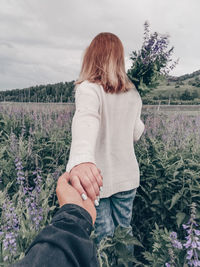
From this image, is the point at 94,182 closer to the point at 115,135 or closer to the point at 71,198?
the point at 71,198

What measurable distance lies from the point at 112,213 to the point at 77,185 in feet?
5.05

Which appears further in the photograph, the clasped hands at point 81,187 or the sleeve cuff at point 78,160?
the sleeve cuff at point 78,160

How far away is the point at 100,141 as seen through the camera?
1.92 m

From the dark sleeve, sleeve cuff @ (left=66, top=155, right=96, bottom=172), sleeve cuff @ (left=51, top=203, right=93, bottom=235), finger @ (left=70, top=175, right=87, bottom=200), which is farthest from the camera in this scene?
sleeve cuff @ (left=66, top=155, right=96, bottom=172)

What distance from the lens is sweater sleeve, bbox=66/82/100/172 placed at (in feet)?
3.46

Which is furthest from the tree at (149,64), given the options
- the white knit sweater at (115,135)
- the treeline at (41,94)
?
the treeline at (41,94)

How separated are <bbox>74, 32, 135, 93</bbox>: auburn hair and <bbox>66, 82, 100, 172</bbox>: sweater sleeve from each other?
261mm

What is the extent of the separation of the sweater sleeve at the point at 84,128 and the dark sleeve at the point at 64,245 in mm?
336

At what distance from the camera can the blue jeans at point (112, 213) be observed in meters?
2.01

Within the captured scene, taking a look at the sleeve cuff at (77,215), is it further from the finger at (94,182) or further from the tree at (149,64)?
the tree at (149,64)

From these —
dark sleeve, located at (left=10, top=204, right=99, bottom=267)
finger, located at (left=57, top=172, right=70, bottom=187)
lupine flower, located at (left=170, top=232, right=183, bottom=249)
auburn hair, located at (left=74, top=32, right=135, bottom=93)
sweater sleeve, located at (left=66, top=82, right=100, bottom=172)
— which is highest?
auburn hair, located at (left=74, top=32, right=135, bottom=93)

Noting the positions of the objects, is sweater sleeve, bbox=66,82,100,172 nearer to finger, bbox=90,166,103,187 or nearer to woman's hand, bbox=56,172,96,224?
finger, bbox=90,166,103,187

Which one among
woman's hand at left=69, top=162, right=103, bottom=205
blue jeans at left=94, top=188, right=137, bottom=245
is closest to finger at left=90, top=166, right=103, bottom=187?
woman's hand at left=69, top=162, right=103, bottom=205

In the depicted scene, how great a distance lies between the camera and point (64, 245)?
592mm
